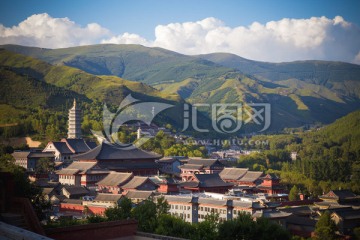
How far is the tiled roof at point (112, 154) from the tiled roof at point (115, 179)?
4.08m

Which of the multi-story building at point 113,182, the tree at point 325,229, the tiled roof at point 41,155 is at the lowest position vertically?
the tree at point 325,229

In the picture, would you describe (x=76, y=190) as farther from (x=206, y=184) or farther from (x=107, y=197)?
(x=206, y=184)

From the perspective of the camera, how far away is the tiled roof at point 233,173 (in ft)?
175

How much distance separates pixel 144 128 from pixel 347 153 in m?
26.4

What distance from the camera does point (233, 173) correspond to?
54219 millimetres

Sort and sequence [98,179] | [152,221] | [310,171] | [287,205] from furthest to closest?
[310,171]
[98,179]
[287,205]
[152,221]

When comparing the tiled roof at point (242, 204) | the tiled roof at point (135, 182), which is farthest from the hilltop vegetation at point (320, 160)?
the tiled roof at point (242, 204)

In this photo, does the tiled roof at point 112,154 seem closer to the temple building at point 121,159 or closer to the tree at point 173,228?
the temple building at point 121,159

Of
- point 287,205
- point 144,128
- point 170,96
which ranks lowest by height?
point 287,205

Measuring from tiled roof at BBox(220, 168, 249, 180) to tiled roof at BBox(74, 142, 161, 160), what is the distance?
623 cm

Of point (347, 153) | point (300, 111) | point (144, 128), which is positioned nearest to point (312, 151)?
point (347, 153)

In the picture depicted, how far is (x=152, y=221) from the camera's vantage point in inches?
931

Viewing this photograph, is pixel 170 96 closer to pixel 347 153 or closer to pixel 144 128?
pixel 144 128

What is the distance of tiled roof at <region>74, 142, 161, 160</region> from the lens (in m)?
49.6
